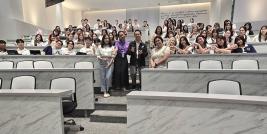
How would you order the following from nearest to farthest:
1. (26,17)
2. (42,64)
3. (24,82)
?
(24,82)
(42,64)
(26,17)

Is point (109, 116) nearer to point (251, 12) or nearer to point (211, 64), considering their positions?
point (211, 64)

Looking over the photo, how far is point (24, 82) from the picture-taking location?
471 centimetres

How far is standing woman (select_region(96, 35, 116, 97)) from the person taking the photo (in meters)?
→ 5.84

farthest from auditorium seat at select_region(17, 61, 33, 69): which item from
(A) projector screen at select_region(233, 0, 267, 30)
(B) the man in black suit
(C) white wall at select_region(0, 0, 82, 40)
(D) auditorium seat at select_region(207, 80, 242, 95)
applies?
(A) projector screen at select_region(233, 0, 267, 30)

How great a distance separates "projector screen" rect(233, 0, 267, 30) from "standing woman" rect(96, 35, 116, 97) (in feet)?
20.9

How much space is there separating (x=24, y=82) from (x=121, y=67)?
6.75 feet

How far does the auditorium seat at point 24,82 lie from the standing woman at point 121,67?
1.85 m

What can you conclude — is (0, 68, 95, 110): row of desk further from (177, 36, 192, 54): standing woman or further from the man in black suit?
(177, 36, 192, 54): standing woman

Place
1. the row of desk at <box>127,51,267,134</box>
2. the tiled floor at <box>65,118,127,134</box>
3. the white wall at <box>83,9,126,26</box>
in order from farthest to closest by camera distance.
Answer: the white wall at <box>83,9,126,26</box>, the tiled floor at <box>65,118,127,134</box>, the row of desk at <box>127,51,267,134</box>

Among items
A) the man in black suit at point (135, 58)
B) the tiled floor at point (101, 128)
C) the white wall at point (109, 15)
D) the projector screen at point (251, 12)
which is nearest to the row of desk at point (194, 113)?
the tiled floor at point (101, 128)

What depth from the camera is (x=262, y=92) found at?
4148mm

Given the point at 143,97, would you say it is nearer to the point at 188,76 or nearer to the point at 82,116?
the point at 188,76

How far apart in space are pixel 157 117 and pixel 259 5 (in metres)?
8.65

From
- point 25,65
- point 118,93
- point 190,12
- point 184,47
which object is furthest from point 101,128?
point 190,12
